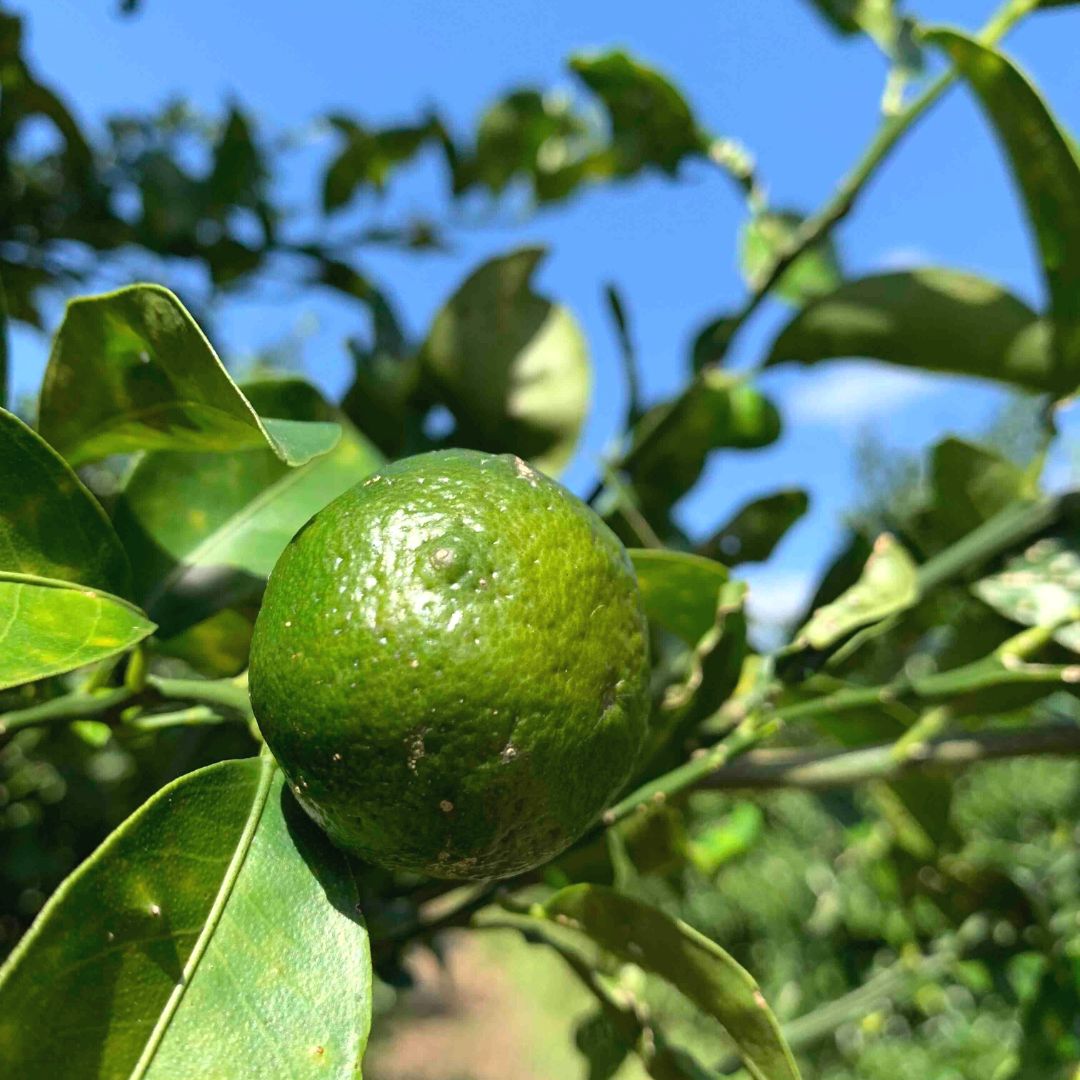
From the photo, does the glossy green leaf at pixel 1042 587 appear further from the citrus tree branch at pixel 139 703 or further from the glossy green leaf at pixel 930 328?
the citrus tree branch at pixel 139 703

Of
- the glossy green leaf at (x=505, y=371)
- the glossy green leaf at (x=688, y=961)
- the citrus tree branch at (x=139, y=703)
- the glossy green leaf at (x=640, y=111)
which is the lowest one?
the glossy green leaf at (x=688, y=961)

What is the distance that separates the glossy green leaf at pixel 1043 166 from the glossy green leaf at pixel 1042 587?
14 centimetres

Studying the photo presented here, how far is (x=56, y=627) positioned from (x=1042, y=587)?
2.36 feet

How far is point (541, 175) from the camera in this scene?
59.8 inches

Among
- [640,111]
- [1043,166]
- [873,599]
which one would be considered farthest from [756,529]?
[640,111]

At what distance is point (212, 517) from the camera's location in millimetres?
623

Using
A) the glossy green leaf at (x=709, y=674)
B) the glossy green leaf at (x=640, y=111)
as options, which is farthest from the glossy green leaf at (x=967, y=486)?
the glossy green leaf at (x=640, y=111)

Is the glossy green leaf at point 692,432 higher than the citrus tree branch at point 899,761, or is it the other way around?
the glossy green leaf at point 692,432

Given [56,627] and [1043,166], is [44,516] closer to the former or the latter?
[56,627]

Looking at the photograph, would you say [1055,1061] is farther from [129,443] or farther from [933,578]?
[129,443]

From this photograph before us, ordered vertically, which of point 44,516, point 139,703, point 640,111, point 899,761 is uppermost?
point 640,111

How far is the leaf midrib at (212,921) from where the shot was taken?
0.39m

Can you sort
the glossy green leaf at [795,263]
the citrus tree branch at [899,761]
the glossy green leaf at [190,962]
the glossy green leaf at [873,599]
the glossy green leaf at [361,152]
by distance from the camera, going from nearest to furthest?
the glossy green leaf at [190,962], the glossy green leaf at [873,599], the citrus tree branch at [899,761], the glossy green leaf at [795,263], the glossy green leaf at [361,152]

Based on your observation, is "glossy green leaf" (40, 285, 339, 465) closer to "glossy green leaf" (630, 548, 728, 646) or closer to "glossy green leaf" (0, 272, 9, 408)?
"glossy green leaf" (0, 272, 9, 408)
